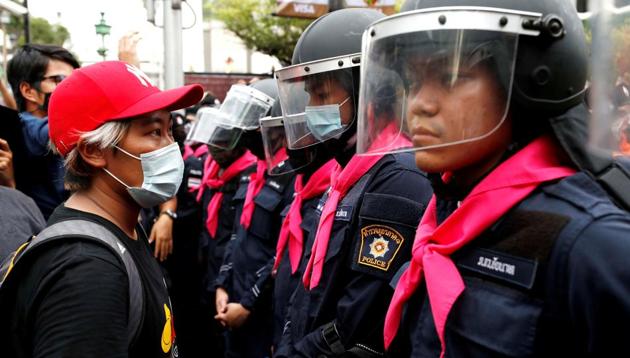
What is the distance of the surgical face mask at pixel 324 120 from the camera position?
2578 mm

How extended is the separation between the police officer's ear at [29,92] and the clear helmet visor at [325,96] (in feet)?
6.13

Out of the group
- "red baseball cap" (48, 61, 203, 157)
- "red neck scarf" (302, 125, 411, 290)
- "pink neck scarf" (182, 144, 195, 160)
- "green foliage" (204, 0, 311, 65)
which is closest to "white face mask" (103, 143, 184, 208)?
"red baseball cap" (48, 61, 203, 157)

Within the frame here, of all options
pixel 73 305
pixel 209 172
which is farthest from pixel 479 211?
pixel 209 172

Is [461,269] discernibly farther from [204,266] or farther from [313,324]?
[204,266]

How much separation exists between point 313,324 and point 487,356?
1083 mm

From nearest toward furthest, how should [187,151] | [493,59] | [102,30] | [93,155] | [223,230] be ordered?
[493,59] < [93,155] < [223,230] < [187,151] < [102,30]

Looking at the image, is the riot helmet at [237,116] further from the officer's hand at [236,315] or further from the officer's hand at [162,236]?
the officer's hand at [236,315]

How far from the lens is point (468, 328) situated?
51.1 inches

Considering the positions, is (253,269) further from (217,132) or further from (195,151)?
(195,151)

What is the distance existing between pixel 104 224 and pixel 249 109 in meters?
2.83

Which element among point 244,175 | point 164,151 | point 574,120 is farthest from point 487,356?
point 244,175

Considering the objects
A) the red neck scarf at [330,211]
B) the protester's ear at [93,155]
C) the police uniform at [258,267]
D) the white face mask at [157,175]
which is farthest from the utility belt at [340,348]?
the police uniform at [258,267]

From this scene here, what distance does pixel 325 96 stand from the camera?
2.61m

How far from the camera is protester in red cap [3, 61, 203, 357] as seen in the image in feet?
4.77
